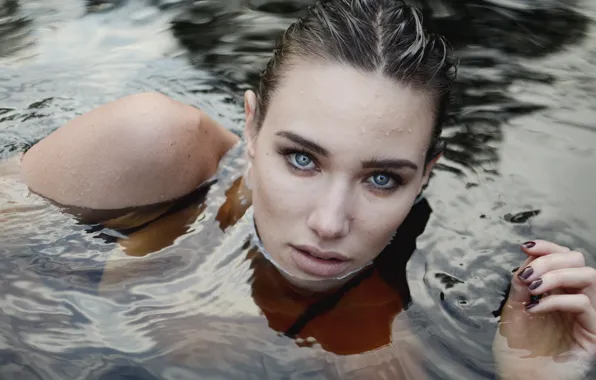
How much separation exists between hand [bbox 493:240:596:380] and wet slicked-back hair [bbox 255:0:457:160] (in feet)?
1.82

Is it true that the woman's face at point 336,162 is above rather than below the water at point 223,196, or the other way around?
above

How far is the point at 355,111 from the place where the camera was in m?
2.33

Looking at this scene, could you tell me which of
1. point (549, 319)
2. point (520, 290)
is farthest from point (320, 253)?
point (549, 319)

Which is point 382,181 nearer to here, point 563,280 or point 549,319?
point 563,280

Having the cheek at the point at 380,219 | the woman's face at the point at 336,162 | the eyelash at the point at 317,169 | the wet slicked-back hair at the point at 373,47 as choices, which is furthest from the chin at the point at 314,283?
the wet slicked-back hair at the point at 373,47

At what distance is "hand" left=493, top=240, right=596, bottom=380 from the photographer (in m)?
2.37

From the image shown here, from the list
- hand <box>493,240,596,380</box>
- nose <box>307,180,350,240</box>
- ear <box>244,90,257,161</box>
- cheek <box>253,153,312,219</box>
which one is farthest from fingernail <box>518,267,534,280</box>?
ear <box>244,90,257,161</box>

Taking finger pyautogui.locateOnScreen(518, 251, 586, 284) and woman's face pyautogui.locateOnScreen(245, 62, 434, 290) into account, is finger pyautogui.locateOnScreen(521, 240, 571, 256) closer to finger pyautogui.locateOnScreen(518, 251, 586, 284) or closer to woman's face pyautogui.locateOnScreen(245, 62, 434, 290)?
finger pyautogui.locateOnScreen(518, 251, 586, 284)

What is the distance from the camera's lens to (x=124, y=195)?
2910 mm

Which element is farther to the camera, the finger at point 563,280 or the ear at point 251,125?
the ear at point 251,125

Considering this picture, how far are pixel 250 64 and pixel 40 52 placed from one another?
1275 millimetres

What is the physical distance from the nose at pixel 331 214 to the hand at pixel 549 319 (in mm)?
621

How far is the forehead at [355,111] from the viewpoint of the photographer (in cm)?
234

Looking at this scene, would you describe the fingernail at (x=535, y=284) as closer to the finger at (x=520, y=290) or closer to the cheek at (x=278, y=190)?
the finger at (x=520, y=290)
